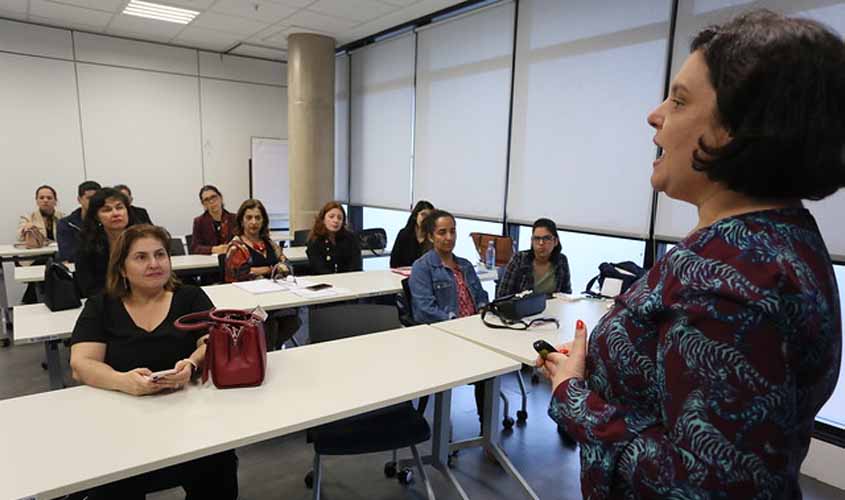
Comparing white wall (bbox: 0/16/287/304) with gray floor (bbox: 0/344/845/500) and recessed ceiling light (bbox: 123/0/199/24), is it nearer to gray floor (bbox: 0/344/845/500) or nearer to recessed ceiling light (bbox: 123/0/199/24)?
recessed ceiling light (bbox: 123/0/199/24)

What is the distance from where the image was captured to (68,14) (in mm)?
5371

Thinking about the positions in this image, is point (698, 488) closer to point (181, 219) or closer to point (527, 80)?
point (527, 80)

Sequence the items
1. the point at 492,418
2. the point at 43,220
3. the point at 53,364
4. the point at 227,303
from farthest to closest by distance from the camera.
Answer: the point at 43,220, the point at 227,303, the point at 53,364, the point at 492,418

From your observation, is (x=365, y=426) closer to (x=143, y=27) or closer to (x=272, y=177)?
(x=143, y=27)

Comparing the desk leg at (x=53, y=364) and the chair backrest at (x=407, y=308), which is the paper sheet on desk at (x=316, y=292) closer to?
the chair backrest at (x=407, y=308)

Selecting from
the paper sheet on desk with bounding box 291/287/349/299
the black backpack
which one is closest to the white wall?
the paper sheet on desk with bounding box 291/287/349/299

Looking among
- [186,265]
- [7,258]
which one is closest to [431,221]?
[186,265]

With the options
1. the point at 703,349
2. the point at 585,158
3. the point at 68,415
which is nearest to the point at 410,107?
the point at 585,158

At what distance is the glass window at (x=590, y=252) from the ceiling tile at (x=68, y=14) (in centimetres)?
523

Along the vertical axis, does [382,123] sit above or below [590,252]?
above

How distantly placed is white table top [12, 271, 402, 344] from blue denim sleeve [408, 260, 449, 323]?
0.58 meters

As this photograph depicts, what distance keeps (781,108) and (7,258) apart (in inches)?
236

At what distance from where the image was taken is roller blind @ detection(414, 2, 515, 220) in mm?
4785

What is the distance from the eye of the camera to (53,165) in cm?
600
